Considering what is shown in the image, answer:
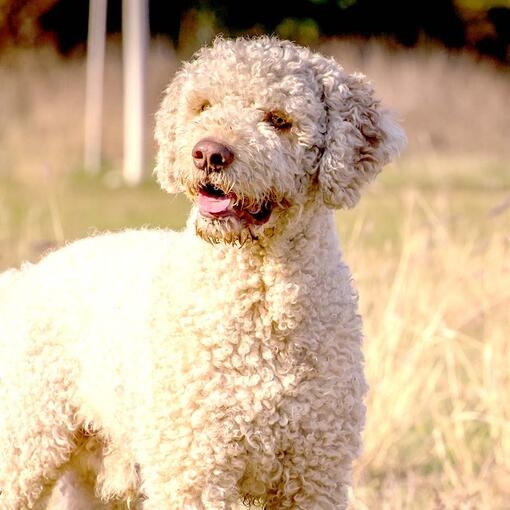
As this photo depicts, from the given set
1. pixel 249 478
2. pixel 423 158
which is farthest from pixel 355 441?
pixel 423 158

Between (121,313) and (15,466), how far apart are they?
660 mm

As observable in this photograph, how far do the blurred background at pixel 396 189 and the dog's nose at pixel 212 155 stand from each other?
0.72 m

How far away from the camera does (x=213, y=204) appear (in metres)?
3.82

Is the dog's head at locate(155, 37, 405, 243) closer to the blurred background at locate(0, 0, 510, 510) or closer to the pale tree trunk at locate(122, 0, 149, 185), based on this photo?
the blurred background at locate(0, 0, 510, 510)

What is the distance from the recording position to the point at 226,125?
383cm

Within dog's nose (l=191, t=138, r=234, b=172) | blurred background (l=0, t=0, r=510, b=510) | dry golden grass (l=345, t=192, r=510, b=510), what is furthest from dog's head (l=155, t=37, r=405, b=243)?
dry golden grass (l=345, t=192, r=510, b=510)

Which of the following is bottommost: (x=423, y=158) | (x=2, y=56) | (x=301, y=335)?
(x=301, y=335)

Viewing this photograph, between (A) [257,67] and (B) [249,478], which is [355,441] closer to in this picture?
(B) [249,478]

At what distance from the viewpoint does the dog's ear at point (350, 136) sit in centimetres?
393

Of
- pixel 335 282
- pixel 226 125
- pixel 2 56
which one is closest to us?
pixel 226 125

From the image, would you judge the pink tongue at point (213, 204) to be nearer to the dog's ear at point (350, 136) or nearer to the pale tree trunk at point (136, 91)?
the dog's ear at point (350, 136)

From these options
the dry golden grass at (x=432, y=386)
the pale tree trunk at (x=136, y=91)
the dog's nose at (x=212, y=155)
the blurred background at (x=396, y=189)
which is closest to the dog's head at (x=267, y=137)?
the dog's nose at (x=212, y=155)

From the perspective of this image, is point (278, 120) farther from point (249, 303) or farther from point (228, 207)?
point (249, 303)

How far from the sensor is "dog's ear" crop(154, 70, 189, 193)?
13.5ft
